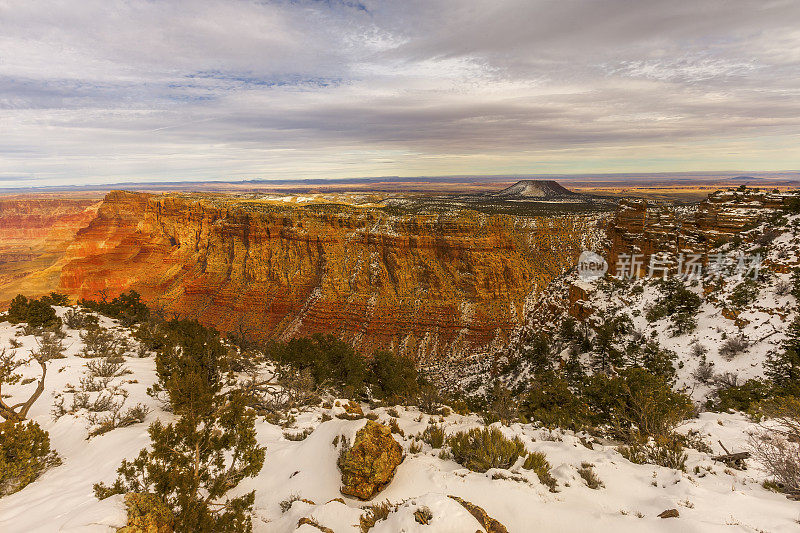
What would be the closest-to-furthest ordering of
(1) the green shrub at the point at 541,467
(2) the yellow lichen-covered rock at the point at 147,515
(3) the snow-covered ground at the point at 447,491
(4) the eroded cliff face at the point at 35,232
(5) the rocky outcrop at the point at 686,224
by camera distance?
1. (2) the yellow lichen-covered rock at the point at 147,515
2. (3) the snow-covered ground at the point at 447,491
3. (1) the green shrub at the point at 541,467
4. (5) the rocky outcrop at the point at 686,224
5. (4) the eroded cliff face at the point at 35,232

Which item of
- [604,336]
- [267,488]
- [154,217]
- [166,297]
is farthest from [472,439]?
[154,217]

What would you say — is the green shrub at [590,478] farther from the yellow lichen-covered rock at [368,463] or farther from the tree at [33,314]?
the tree at [33,314]

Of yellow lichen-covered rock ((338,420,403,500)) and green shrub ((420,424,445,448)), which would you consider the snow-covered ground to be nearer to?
yellow lichen-covered rock ((338,420,403,500))

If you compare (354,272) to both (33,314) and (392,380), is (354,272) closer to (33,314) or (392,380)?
(392,380)

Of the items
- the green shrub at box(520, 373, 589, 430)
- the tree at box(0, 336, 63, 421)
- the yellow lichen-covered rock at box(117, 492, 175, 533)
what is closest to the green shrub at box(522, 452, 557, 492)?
the green shrub at box(520, 373, 589, 430)

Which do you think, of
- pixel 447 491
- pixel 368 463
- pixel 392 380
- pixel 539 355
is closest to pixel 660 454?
pixel 447 491

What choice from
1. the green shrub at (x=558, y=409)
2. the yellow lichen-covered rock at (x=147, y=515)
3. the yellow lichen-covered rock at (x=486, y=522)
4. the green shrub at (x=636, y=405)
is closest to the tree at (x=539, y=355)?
the green shrub at (x=558, y=409)
